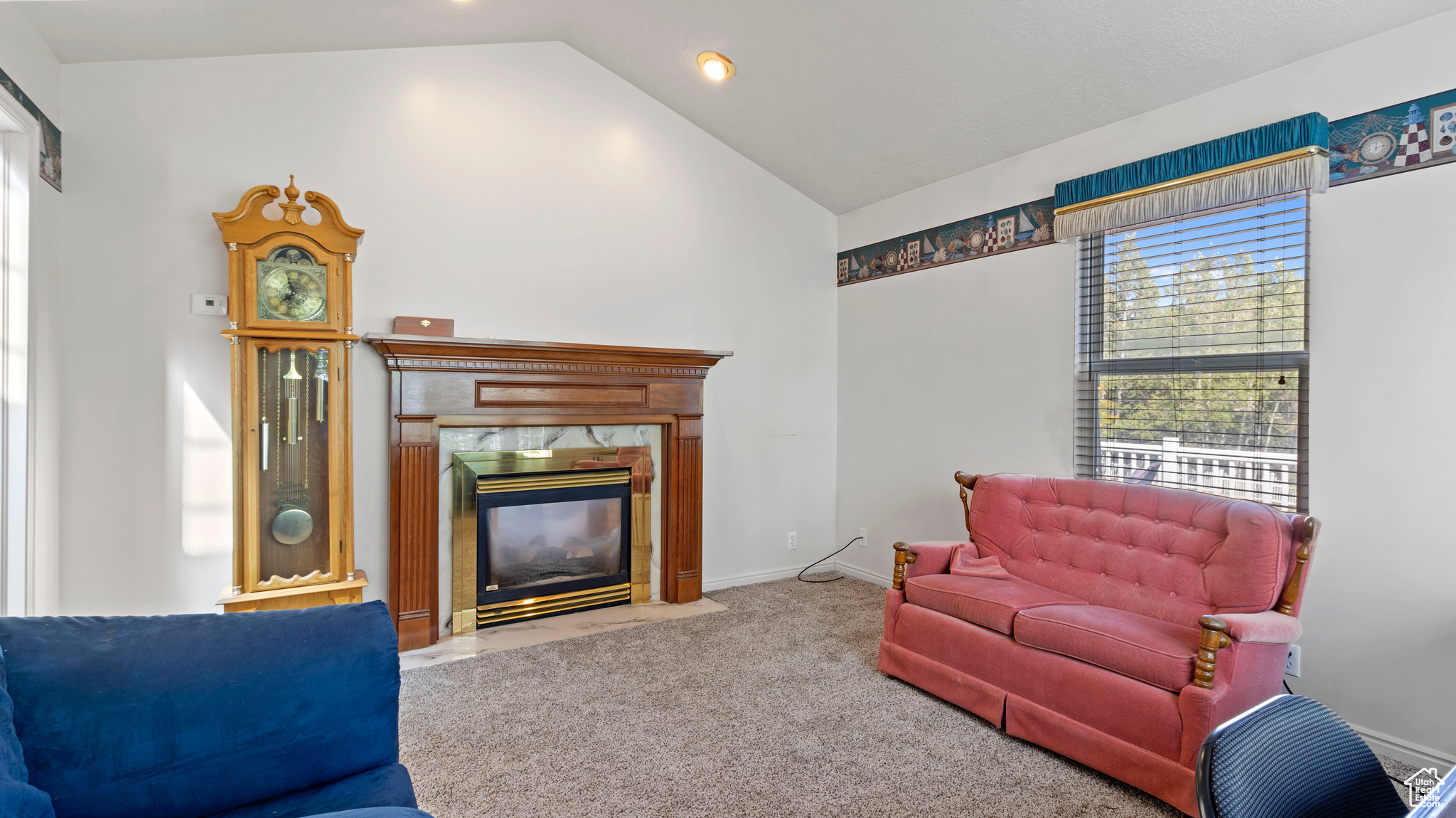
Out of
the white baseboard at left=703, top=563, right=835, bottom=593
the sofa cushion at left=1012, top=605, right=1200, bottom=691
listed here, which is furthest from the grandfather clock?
the sofa cushion at left=1012, top=605, right=1200, bottom=691

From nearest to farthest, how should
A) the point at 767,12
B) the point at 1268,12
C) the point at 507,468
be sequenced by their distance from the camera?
the point at 1268,12, the point at 767,12, the point at 507,468

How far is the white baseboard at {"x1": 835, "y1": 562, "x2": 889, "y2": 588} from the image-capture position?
14.7 ft

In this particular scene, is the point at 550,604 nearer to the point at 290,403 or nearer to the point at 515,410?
the point at 515,410

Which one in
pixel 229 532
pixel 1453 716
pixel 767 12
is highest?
pixel 767 12

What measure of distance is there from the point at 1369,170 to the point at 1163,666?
192 cm

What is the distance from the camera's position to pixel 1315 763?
3.47 ft

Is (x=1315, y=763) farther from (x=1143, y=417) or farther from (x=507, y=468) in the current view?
(x=507, y=468)

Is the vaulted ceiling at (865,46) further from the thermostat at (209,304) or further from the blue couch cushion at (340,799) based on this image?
the blue couch cushion at (340,799)

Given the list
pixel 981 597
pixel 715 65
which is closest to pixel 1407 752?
pixel 981 597

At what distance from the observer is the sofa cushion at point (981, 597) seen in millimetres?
2631

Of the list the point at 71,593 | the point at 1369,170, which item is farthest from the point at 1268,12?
the point at 71,593

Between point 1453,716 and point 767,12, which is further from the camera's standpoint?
point 767,12

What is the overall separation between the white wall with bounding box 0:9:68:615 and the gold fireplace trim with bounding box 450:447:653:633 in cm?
151

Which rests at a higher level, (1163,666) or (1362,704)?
(1163,666)
